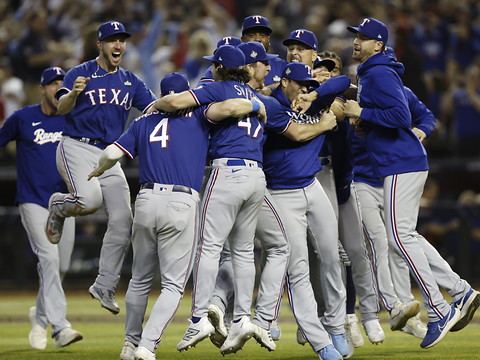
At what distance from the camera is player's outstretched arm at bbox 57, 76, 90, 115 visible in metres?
8.36

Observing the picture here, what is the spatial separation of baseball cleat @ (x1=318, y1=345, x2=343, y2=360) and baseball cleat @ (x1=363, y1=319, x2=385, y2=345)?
1.26 metres

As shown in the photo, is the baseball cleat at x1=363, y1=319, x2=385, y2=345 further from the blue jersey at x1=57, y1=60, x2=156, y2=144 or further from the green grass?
the blue jersey at x1=57, y1=60, x2=156, y2=144

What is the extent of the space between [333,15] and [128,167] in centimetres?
562

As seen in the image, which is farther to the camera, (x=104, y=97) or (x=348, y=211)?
(x=348, y=211)

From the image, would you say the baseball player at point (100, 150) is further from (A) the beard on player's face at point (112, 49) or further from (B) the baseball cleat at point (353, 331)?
(B) the baseball cleat at point (353, 331)

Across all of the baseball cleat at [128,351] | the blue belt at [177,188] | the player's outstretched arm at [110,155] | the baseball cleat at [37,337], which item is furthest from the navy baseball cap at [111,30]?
the baseball cleat at [37,337]

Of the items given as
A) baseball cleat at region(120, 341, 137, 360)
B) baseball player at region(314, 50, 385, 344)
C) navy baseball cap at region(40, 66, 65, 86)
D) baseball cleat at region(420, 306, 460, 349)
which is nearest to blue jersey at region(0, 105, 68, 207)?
navy baseball cap at region(40, 66, 65, 86)

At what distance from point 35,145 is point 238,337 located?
362 centimetres

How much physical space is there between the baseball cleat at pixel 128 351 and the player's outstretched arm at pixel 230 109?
74.8 inches

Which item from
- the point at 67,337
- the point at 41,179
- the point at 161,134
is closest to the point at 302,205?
the point at 161,134

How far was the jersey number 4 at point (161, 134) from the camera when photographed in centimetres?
738

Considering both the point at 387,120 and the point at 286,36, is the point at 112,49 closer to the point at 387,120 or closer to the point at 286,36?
the point at 387,120

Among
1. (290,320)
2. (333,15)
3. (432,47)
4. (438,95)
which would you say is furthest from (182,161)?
(333,15)

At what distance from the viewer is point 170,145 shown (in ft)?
24.2
